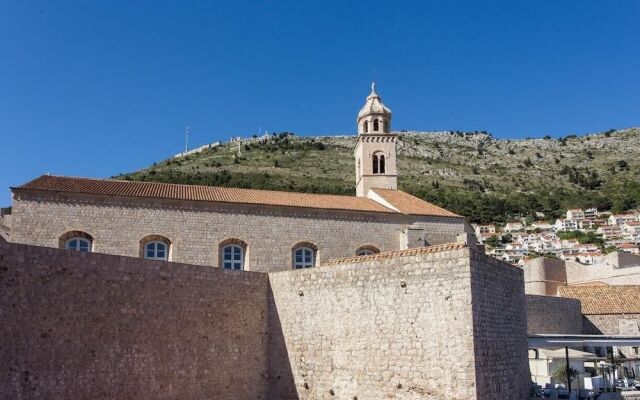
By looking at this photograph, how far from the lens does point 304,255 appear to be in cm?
2383

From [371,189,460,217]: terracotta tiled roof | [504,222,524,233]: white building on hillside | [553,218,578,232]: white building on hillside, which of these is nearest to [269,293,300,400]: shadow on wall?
[371,189,460,217]: terracotta tiled roof

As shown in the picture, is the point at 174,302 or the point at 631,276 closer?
the point at 174,302

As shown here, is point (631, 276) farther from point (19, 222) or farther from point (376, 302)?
point (19, 222)

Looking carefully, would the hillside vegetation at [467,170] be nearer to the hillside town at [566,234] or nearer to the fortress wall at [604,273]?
the hillside town at [566,234]

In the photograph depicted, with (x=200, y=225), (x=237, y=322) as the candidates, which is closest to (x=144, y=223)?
(x=200, y=225)

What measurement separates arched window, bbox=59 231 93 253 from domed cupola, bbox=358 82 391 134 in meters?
16.9

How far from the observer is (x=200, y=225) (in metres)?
22.4

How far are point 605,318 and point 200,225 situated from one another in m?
23.5

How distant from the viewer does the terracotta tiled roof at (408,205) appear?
26094 millimetres

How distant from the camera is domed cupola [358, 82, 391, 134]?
32.4 metres

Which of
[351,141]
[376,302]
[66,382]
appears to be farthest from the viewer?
[351,141]

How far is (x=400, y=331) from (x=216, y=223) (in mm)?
11305

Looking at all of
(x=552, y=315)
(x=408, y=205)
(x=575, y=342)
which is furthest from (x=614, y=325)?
(x=575, y=342)

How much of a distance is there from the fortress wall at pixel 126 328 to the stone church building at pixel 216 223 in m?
6.96
